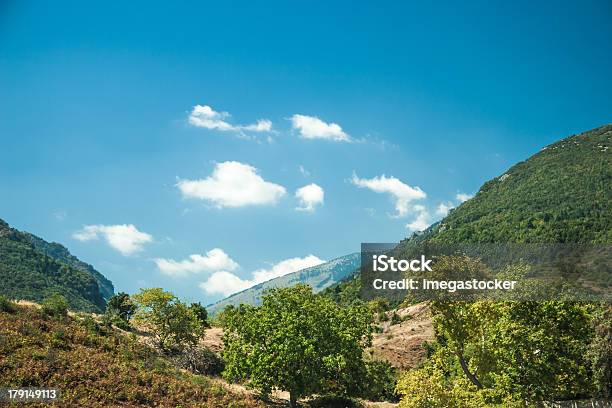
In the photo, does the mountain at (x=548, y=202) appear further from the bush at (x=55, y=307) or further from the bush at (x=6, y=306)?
the bush at (x=6, y=306)

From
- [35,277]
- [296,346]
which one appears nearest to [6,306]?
[296,346]

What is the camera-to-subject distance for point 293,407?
31.2 metres

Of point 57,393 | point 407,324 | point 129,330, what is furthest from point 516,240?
point 57,393

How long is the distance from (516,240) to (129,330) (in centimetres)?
11075

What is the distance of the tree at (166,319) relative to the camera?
39500 mm

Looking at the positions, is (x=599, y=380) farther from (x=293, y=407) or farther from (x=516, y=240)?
(x=516, y=240)

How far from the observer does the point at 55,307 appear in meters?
35.3

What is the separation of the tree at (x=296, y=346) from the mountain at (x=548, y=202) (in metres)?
97.9

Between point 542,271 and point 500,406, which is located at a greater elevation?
point 542,271

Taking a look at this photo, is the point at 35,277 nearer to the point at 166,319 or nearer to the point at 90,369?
the point at 166,319

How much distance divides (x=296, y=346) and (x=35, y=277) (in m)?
131

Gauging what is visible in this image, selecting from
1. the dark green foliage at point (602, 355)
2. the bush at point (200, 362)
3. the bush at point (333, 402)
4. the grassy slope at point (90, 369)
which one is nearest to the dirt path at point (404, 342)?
the bush at point (333, 402)

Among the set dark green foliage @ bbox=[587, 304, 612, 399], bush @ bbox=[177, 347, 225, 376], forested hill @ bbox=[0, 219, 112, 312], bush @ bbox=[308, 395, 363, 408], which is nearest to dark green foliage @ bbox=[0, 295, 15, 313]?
bush @ bbox=[177, 347, 225, 376]

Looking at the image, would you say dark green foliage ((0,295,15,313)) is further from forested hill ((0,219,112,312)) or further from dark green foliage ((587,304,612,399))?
forested hill ((0,219,112,312))
